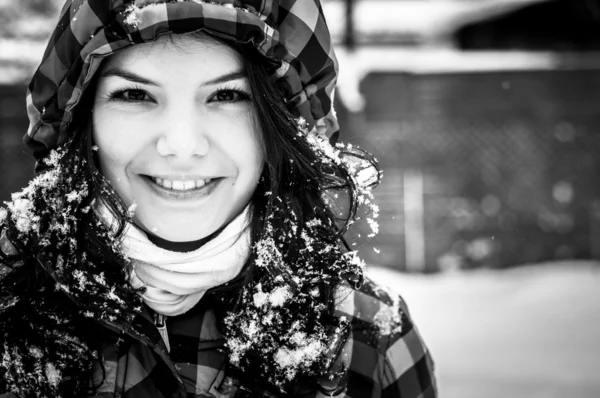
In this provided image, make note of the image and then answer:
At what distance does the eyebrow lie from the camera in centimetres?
128

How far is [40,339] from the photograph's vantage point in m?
1.33

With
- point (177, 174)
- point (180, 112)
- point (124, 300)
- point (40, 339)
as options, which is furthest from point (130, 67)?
point (40, 339)

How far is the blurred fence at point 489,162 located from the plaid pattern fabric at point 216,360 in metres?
4.79

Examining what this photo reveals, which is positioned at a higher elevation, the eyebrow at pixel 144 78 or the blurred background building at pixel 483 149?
the eyebrow at pixel 144 78

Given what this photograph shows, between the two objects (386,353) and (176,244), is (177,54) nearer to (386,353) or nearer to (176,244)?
(176,244)

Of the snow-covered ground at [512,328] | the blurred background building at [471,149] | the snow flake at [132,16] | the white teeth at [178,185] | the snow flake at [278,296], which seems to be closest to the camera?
the snow flake at [132,16]

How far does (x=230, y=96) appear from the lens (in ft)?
4.49

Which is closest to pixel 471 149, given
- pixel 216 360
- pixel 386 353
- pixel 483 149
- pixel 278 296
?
pixel 483 149

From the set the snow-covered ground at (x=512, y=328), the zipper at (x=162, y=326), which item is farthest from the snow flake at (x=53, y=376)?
the snow-covered ground at (x=512, y=328)

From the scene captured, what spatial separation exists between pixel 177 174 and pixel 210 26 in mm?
326

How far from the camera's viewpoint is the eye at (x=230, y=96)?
1.35 meters

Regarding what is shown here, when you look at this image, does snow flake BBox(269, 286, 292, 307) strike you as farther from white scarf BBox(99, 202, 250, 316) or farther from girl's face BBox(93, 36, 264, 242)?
girl's face BBox(93, 36, 264, 242)

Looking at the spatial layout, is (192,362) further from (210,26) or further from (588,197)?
(588,197)

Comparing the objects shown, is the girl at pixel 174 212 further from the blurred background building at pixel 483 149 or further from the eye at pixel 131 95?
the blurred background building at pixel 483 149
